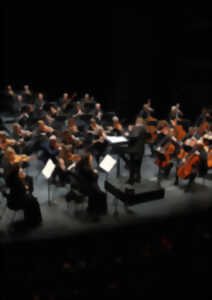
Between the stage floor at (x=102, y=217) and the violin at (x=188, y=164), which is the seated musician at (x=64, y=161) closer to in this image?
the stage floor at (x=102, y=217)

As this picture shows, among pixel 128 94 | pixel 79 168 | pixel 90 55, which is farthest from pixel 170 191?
pixel 90 55

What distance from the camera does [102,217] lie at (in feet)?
21.2

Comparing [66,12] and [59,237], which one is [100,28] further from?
[59,237]

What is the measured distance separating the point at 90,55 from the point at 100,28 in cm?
117

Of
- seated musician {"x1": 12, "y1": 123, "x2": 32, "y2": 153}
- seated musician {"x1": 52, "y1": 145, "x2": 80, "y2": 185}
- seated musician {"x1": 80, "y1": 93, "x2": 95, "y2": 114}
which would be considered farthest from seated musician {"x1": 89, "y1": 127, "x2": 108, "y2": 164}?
seated musician {"x1": 80, "y1": 93, "x2": 95, "y2": 114}

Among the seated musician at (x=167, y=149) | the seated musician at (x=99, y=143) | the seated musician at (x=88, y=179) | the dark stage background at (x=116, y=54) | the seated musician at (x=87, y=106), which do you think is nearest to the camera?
the seated musician at (x=88, y=179)

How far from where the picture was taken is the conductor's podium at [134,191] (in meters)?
6.89

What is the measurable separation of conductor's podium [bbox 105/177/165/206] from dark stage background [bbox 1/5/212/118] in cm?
671

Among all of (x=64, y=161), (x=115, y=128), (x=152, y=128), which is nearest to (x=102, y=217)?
(x=64, y=161)

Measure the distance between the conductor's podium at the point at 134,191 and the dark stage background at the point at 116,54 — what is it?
671 cm

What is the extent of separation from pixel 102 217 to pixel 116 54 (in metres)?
8.97

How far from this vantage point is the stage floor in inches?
236

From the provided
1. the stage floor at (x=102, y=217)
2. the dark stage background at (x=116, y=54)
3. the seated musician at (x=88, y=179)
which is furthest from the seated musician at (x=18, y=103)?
the seated musician at (x=88, y=179)

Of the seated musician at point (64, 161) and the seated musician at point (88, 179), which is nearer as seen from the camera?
the seated musician at point (88, 179)
